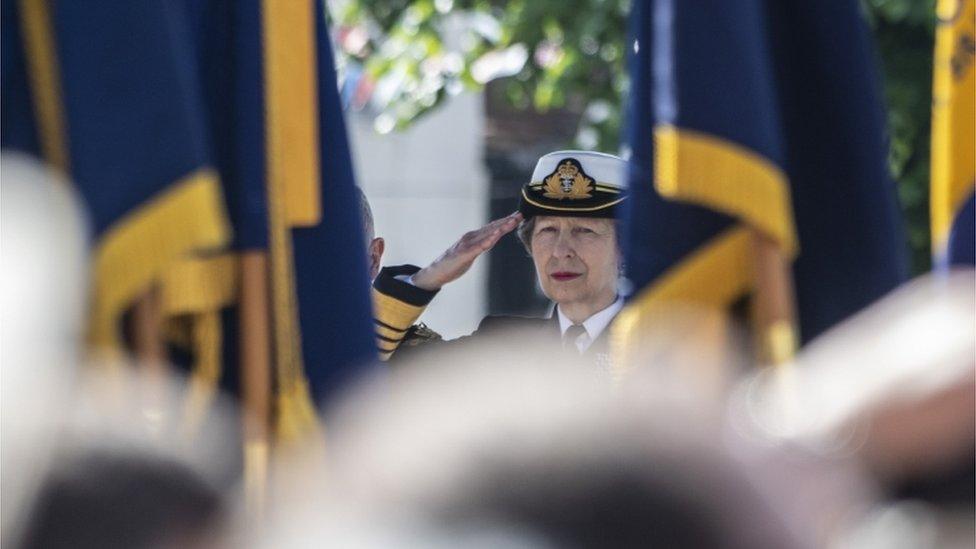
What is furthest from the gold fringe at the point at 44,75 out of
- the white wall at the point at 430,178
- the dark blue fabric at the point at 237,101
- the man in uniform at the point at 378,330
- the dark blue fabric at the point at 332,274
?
the white wall at the point at 430,178

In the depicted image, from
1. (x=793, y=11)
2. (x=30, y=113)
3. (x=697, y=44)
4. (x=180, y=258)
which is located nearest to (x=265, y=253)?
(x=180, y=258)

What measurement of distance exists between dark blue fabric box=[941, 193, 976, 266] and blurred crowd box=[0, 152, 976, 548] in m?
0.12

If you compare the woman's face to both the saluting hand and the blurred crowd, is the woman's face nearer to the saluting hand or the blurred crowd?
the saluting hand

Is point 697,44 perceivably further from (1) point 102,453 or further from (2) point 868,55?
(1) point 102,453

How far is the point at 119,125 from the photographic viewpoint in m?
2.22

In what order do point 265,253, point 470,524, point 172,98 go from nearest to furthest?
point 470,524, point 172,98, point 265,253

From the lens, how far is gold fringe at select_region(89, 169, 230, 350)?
2.15 meters

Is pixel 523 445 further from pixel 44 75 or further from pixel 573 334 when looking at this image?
pixel 573 334

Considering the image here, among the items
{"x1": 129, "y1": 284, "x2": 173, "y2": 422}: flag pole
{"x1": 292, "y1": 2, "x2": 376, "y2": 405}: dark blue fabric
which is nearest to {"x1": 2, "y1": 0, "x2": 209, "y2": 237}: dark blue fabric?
{"x1": 129, "y1": 284, "x2": 173, "y2": 422}: flag pole

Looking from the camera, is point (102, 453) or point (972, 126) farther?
point (972, 126)

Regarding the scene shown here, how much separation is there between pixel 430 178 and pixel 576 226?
7.04 metres

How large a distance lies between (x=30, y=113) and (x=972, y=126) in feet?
4.43

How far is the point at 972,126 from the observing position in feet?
8.23

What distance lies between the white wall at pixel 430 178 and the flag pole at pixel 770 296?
28.4 ft
